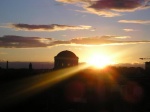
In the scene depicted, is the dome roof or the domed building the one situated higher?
the dome roof

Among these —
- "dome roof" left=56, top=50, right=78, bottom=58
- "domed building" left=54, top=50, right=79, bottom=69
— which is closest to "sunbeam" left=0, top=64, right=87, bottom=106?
"domed building" left=54, top=50, right=79, bottom=69

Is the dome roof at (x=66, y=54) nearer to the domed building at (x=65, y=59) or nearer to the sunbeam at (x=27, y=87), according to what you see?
the domed building at (x=65, y=59)

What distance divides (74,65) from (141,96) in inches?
590

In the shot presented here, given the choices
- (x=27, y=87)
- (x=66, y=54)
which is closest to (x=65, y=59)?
(x=66, y=54)

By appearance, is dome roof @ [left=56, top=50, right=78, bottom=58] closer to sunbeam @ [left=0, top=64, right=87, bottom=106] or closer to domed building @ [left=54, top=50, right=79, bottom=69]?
domed building @ [left=54, top=50, right=79, bottom=69]

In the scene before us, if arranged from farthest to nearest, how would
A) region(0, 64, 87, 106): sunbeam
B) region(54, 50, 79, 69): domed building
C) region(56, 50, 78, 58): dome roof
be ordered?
region(56, 50, 78, 58): dome roof < region(54, 50, 79, 69): domed building < region(0, 64, 87, 106): sunbeam

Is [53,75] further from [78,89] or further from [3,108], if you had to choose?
[3,108]

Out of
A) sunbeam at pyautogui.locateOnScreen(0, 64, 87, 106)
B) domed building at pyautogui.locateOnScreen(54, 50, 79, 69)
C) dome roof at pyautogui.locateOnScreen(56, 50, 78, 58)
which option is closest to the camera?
sunbeam at pyautogui.locateOnScreen(0, 64, 87, 106)

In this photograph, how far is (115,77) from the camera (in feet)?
124

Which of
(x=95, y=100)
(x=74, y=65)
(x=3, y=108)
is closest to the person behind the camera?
(x=3, y=108)

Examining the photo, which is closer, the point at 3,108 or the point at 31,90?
the point at 3,108

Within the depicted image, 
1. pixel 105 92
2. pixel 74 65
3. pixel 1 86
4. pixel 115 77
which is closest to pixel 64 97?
pixel 105 92

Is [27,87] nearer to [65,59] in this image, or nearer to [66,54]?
[65,59]

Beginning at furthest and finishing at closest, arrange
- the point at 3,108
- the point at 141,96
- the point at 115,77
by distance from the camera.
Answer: the point at 115,77
the point at 141,96
the point at 3,108
